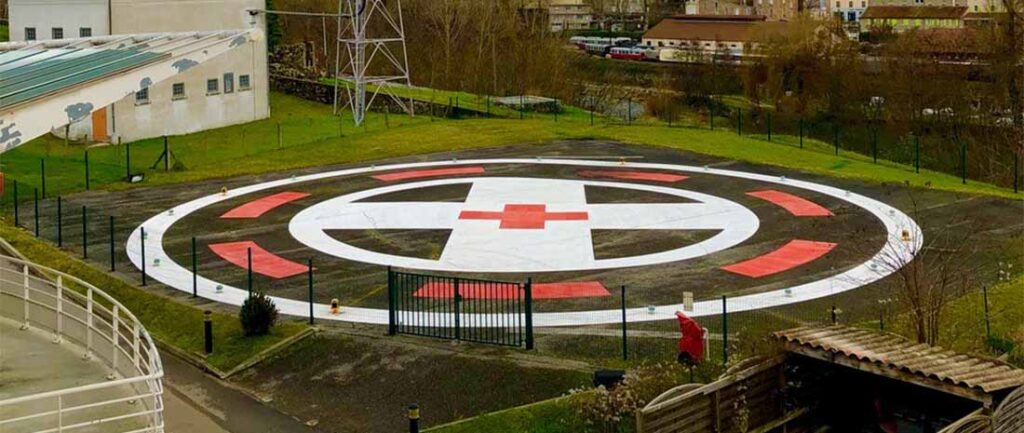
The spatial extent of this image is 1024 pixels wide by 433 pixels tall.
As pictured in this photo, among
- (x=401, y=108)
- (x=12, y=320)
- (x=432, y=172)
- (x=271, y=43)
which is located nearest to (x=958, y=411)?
(x=12, y=320)

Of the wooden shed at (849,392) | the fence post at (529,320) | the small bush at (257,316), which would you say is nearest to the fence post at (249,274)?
the small bush at (257,316)

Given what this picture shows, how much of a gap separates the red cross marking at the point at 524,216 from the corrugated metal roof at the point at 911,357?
11994 millimetres

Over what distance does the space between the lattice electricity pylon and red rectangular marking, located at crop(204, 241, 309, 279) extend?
74.1ft

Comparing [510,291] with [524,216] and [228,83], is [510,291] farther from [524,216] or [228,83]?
[228,83]

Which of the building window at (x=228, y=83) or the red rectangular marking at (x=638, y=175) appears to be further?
the building window at (x=228, y=83)

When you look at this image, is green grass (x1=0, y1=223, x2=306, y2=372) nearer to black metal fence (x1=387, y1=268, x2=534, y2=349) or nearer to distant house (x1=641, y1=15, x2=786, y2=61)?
black metal fence (x1=387, y1=268, x2=534, y2=349)

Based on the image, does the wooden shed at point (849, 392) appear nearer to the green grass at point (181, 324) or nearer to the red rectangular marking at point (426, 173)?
the green grass at point (181, 324)

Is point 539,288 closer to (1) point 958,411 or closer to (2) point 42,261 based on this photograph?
(1) point 958,411

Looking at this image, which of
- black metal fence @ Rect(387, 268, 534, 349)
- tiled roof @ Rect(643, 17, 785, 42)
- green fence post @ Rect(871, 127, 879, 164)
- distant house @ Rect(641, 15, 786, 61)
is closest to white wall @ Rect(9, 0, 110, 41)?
black metal fence @ Rect(387, 268, 534, 349)

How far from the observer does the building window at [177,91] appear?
4300 cm

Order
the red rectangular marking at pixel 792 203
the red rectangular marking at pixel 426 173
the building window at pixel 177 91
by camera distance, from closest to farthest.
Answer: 1. the red rectangular marking at pixel 792 203
2. the red rectangular marking at pixel 426 173
3. the building window at pixel 177 91

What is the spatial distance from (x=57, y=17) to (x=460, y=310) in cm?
3110

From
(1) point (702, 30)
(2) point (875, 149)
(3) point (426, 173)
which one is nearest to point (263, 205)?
(3) point (426, 173)

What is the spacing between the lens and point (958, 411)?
→ 13.4 metres
